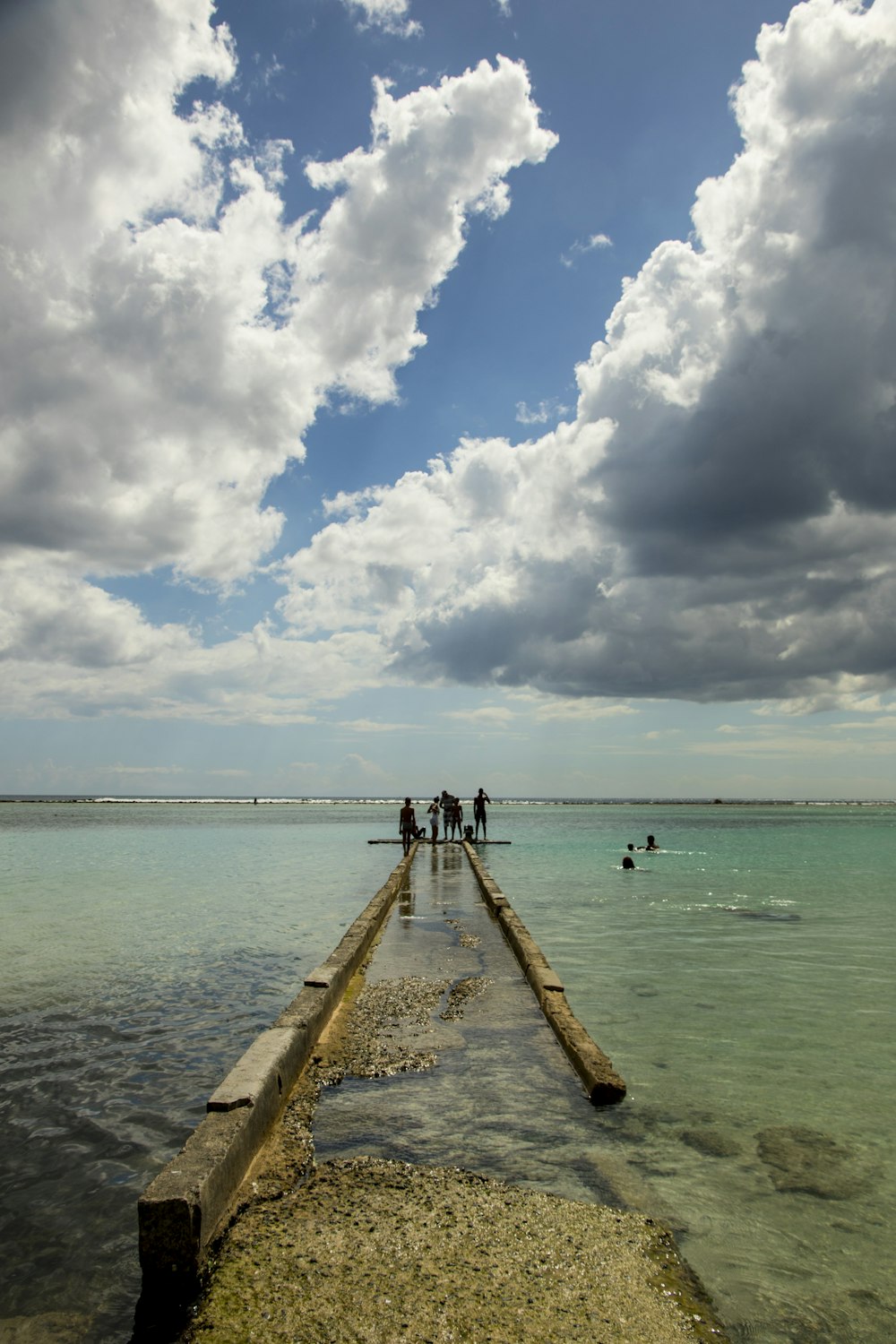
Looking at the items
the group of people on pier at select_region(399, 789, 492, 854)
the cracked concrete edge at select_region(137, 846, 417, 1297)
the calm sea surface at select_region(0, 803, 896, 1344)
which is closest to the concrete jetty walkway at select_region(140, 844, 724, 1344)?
the cracked concrete edge at select_region(137, 846, 417, 1297)

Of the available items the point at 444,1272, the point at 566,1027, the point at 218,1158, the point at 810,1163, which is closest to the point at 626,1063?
the point at 566,1027

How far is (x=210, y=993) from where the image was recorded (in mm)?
9523

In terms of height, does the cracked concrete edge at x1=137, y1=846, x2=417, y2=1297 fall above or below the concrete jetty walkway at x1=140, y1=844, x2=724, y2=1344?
above

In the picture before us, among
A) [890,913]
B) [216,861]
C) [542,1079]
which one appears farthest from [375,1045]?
[216,861]

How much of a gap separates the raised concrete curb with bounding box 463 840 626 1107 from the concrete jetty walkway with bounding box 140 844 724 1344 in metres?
0.14

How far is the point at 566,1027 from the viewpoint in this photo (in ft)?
23.1

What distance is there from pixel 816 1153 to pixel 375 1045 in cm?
342

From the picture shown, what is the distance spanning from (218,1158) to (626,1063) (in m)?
4.25

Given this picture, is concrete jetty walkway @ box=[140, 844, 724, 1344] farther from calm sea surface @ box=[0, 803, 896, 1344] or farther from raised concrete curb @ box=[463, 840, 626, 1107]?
calm sea surface @ box=[0, 803, 896, 1344]

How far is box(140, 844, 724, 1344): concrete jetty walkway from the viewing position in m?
3.17

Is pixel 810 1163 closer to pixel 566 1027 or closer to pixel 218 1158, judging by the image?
pixel 566 1027

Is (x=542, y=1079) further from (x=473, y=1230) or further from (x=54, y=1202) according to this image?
(x=54, y=1202)

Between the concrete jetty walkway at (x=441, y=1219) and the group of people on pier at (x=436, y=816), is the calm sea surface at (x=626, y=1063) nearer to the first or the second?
the concrete jetty walkway at (x=441, y=1219)

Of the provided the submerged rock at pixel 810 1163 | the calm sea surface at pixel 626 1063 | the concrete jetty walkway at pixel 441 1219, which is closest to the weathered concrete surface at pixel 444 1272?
the concrete jetty walkway at pixel 441 1219
